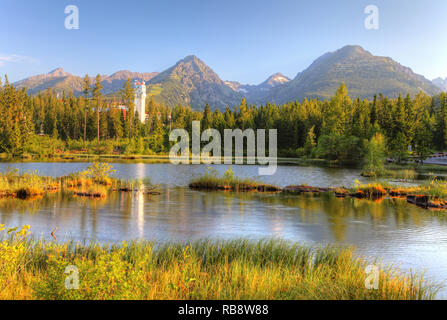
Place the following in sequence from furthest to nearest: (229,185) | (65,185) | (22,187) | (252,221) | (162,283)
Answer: (229,185) < (65,185) < (22,187) < (252,221) < (162,283)

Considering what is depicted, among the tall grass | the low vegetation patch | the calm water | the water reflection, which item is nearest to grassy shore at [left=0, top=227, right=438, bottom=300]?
the calm water

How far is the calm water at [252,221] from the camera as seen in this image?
1711 cm

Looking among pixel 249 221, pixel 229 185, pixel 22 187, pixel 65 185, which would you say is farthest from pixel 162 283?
pixel 229 185

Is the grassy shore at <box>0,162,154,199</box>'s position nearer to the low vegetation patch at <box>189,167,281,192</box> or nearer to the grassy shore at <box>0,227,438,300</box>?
the low vegetation patch at <box>189,167,281,192</box>

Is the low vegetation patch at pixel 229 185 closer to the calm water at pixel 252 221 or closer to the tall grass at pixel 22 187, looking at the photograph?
the calm water at pixel 252 221

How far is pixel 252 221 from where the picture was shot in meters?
22.2

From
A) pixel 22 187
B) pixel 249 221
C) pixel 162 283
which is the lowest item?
pixel 249 221

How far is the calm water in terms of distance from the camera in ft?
56.1

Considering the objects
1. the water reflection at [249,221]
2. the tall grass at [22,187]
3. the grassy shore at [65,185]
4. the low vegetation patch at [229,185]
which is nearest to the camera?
the water reflection at [249,221]

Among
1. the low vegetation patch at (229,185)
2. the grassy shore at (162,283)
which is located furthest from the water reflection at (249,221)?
the grassy shore at (162,283)

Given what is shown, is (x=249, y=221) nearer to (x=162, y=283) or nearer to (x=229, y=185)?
(x=162, y=283)

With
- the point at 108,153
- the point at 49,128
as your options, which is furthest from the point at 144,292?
the point at 49,128

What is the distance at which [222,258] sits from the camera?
12.2 m
